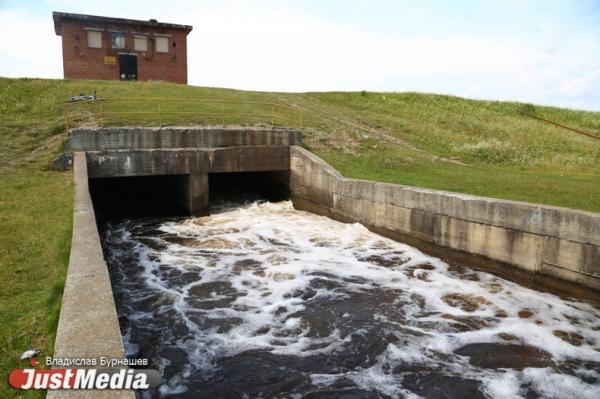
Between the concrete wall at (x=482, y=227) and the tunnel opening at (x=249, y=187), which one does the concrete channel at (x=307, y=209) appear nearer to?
the concrete wall at (x=482, y=227)

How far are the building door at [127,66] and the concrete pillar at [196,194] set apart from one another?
21865mm

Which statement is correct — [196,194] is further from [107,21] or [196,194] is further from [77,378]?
[107,21]

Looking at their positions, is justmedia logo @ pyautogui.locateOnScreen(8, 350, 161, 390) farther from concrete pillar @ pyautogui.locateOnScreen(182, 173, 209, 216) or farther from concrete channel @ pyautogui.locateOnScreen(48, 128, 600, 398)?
concrete pillar @ pyautogui.locateOnScreen(182, 173, 209, 216)

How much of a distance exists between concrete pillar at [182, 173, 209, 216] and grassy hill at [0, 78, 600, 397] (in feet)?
11.5

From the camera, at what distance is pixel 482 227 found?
9.39m

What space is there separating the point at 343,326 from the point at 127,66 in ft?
106

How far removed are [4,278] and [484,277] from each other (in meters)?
8.50

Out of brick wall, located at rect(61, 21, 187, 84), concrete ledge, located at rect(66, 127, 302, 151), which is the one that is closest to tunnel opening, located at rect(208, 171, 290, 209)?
concrete ledge, located at rect(66, 127, 302, 151)

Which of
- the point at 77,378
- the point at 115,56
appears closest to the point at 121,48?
the point at 115,56

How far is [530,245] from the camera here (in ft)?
27.9

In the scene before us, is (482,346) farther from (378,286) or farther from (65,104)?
(65,104)

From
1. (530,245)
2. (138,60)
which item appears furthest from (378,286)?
(138,60)

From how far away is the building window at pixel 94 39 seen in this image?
3169 cm

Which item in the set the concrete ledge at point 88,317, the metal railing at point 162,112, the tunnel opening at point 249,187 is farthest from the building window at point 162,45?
the concrete ledge at point 88,317
